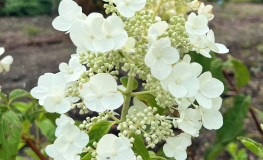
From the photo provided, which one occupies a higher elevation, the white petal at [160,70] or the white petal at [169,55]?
the white petal at [169,55]

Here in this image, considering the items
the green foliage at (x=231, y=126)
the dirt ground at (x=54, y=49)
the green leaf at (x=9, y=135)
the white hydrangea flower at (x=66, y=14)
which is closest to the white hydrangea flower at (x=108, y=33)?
the white hydrangea flower at (x=66, y=14)

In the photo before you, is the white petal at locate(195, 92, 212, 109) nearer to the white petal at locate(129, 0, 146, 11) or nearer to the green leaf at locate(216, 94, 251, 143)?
the white petal at locate(129, 0, 146, 11)

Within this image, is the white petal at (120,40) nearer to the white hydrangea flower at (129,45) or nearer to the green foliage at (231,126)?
the white hydrangea flower at (129,45)

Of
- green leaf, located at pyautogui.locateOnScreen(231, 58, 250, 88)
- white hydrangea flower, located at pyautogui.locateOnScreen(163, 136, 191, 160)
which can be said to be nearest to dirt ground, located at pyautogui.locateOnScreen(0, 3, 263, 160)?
green leaf, located at pyautogui.locateOnScreen(231, 58, 250, 88)

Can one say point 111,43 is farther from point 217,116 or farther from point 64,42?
point 64,42

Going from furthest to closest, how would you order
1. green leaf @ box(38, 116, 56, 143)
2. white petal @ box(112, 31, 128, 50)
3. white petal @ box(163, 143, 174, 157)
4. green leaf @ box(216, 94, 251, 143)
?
green leaf @ box(216, 94, 251, 143), green leaf @ box(38, 116, 56, 143), white petal @ box(163, 143, 174, 157), white petal @ box(112, 31, 128, 50)

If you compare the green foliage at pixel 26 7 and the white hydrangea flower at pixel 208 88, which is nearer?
the white hydrangea flower at pixel 208 88

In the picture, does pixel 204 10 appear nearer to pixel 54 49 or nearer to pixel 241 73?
pixel 241 73
